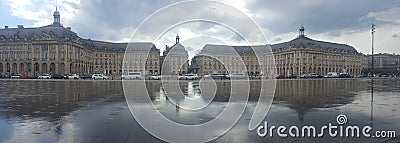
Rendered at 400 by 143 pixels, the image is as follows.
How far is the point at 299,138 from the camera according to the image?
709 centimetres

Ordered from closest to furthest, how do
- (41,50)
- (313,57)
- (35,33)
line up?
(41,50) → (35,33) → (313,57)

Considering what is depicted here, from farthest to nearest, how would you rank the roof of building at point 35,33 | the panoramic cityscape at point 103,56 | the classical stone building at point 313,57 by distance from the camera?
the classical stone building at point 313,57, the roof of building at point 35,33, the panoramic cityscape at point 103,56

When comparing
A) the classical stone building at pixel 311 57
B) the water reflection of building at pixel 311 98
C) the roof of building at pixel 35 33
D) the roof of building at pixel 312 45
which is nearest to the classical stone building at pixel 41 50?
the roof of building at pixel 35 33

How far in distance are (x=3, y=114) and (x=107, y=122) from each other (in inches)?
179

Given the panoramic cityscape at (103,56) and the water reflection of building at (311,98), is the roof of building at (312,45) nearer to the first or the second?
the panoramic cityscape at (103,56)

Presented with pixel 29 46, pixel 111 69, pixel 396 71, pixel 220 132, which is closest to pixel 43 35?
pixel 29 46

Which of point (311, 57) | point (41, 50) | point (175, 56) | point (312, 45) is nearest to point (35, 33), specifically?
point (41, 50)

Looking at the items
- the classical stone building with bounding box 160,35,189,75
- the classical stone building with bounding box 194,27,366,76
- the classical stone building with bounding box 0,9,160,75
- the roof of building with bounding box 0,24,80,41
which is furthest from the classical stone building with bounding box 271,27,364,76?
the classical stone building with bounding box 160,35,189,75

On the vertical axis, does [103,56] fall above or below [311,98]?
above

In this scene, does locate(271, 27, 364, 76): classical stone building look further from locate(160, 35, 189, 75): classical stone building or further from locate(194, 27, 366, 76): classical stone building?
locate(160, 35, 189, 75): classical stone building

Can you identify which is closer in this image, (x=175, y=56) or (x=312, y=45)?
(x=175, y=56)

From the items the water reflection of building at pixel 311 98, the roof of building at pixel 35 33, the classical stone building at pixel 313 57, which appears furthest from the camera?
the classical stone building at pixel 313 57

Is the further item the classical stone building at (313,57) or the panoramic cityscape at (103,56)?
the classical stone building at (313,57)

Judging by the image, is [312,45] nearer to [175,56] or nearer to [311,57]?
[311,57]
